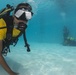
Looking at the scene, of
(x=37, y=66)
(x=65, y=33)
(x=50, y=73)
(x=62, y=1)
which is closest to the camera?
(x=50, y=73)

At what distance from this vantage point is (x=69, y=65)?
8828mm

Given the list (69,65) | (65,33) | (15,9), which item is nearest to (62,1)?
(65,33)

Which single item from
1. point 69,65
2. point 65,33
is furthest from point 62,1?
point 69,65

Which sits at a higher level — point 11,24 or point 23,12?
point 23,12

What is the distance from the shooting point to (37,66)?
847 centimetres

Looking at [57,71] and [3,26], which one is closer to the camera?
[3,26]

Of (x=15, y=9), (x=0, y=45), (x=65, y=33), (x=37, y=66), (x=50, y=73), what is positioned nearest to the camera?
(x=0, y=45)

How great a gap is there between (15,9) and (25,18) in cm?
38

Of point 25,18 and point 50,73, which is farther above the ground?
point 25,18

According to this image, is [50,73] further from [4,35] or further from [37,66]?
[4,35]

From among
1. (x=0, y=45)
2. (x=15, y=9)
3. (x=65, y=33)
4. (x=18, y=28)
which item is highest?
(x=15, y=9)

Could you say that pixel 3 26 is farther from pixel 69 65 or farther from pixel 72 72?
pixel 69 65

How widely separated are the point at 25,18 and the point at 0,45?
2.37 feet

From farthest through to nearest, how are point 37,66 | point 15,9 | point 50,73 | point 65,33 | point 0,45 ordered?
1. point 65,33
2. point 37,66
3. point 50,73
4. point 15,9
5. point 0,45
